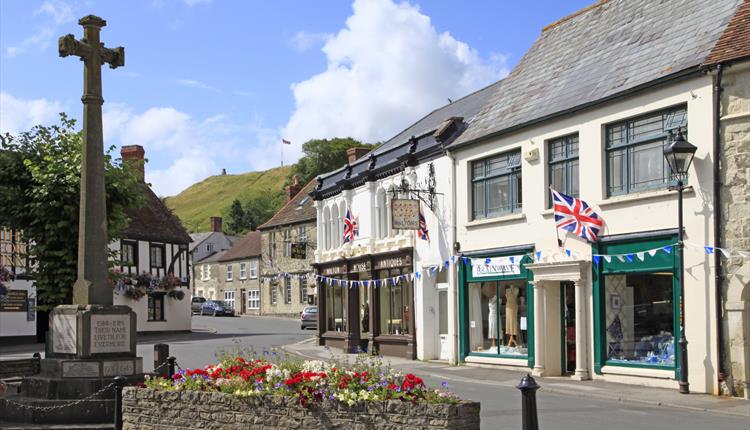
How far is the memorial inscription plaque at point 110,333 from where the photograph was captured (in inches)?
572

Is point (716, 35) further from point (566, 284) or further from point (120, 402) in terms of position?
point (120, 402)

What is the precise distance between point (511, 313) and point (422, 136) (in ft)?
24.1

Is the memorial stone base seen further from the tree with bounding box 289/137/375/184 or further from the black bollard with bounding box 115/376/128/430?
the tree with bounding box 289/137/375/184

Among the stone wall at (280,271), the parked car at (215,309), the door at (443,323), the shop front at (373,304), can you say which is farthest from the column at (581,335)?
the parked car at (215,309)

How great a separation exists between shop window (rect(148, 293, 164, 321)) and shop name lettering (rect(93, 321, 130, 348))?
38.4 m

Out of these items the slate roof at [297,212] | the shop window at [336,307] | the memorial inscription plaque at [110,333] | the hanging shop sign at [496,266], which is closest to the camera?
the memorial inscription plaque at [110,333]

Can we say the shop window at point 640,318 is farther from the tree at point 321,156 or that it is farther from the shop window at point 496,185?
the tree at point 321,156

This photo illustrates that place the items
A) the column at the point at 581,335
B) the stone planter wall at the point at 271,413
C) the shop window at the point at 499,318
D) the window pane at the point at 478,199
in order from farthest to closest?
the window pane at the point at 478,199 < the shop window at the point at 499,318 < the column at the point at 581,335 < the stone planter wall at the point at 271,413

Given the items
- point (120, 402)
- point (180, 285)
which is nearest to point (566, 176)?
point (120, 402)

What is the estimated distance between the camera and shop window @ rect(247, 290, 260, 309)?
248ft

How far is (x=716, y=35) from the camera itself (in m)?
19.1

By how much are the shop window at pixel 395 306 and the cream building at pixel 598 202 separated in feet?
13.5

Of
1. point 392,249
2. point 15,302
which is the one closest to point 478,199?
point 392,249

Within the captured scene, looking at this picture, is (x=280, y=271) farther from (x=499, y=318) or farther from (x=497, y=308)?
(x=499, y=318)
